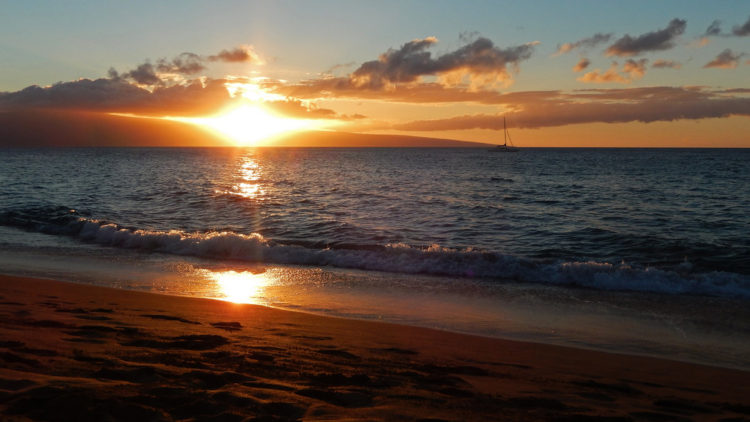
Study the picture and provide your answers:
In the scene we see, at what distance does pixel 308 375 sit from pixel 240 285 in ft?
23.2

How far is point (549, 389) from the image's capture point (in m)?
5.86

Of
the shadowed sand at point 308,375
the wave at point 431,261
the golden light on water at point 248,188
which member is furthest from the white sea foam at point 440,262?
the golden light on water at point 248,188

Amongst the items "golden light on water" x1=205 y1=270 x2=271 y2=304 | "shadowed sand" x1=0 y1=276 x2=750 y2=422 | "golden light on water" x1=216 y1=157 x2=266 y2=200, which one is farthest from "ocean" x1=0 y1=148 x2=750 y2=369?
"golden light on water" x1=216 y1=157 x2=266 y2=200

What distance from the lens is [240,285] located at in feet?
40.6

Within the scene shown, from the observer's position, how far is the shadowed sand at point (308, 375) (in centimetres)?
469

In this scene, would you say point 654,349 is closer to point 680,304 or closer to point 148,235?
point 680,304

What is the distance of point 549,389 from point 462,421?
1.67 m

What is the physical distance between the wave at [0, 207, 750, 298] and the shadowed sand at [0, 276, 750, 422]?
6190 mm

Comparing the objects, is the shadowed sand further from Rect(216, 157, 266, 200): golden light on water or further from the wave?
Rect(216, 157, 266, 200): golden light on water

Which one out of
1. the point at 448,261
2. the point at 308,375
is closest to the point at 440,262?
the point at 448,261

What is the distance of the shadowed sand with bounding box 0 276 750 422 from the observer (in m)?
4.69

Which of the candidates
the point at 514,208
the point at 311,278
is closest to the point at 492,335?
the point at 311,278

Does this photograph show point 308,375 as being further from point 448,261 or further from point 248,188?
point 248,188

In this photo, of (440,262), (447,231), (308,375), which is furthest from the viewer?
(447,231)
